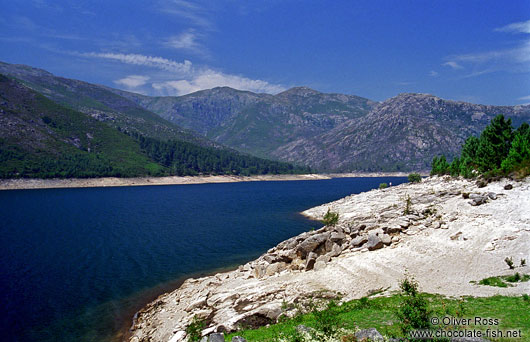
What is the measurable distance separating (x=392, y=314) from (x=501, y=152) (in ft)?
181

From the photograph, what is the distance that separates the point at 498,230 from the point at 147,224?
65.5m

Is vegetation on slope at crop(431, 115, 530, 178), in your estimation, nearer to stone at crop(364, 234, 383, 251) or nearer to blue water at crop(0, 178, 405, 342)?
stone at crop(364, 234, 383, 251)

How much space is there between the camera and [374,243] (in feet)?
91.7

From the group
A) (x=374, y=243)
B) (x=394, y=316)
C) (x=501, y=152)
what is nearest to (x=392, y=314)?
(x=394, y=316)

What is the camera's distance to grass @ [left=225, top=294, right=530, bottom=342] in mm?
12841

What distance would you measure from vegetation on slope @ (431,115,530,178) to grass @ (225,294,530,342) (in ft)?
102

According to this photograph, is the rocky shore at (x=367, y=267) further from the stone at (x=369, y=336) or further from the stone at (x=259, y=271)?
the stone at (x=369, y=336)

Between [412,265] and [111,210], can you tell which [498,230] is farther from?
[111,210]

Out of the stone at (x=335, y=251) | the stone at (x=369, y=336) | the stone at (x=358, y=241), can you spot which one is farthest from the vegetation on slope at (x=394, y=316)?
the stone at (x=358, y=241)

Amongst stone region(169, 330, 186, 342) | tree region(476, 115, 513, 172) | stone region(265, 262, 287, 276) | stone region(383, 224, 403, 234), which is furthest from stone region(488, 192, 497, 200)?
stone region(169, 330, 186, 342)

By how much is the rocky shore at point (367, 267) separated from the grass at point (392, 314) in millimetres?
1732

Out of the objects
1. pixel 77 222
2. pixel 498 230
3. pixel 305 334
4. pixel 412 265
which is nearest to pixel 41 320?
pixel 305 334

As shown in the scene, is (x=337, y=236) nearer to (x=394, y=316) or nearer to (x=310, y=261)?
(x=310, y=261)

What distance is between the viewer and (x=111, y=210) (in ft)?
292
